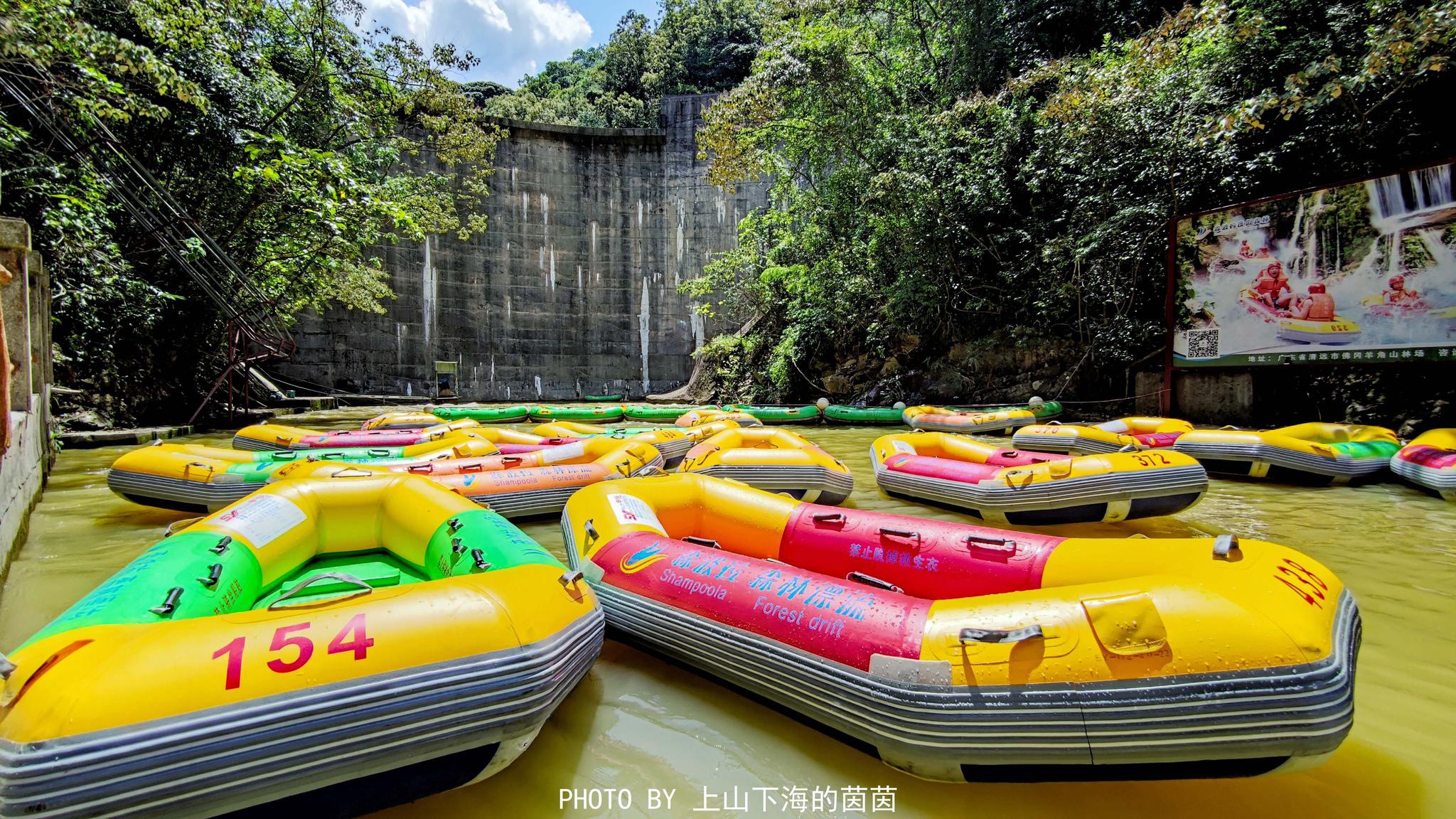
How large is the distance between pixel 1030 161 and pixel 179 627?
12236 mm

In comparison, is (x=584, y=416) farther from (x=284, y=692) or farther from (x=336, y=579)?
(x=284, y=692)

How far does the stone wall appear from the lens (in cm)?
311

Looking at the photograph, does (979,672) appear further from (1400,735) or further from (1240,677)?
(1400,735)

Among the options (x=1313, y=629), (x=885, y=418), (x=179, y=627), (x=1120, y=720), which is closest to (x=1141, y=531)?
(x=1313, y=629)

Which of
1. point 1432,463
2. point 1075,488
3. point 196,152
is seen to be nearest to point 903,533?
point 1075,488

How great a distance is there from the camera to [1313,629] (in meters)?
1.37

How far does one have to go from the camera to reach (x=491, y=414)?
11.1 meters

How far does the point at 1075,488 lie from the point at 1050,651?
239cm

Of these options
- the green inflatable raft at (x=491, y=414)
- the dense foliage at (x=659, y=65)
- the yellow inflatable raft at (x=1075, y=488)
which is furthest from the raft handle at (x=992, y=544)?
the dense foliage at (x=659, y=65)

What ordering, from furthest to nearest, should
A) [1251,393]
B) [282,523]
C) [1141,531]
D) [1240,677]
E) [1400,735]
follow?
[1251,393] → [1141,531] → [282,523] → [1400,735] → [1240,677]

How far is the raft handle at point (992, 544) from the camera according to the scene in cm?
216

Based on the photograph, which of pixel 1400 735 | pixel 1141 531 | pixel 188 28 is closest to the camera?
pixel 1400 735

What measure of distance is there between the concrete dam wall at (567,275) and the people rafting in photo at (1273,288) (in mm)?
14847

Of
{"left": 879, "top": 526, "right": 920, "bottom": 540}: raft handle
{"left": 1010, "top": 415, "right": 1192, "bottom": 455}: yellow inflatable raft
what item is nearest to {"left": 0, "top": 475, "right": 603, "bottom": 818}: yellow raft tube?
{"left": 879, "top": 526, "right": 920, "bottom": 540}: raft handle
